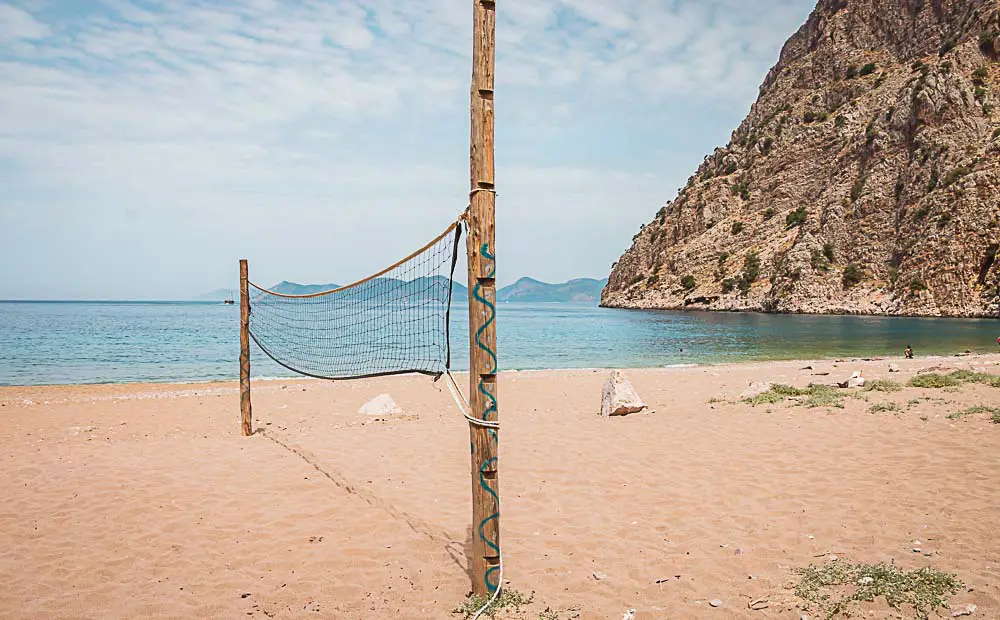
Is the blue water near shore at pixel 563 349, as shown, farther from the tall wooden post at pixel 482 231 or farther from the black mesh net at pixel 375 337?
the tall wooden post at pixel 482 231

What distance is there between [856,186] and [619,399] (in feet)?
A: 213

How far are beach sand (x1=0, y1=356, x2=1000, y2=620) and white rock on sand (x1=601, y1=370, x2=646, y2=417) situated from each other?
11.3 inches

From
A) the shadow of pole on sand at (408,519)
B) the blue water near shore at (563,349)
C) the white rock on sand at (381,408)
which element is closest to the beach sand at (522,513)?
the shadow of pole on sand at (408,519)

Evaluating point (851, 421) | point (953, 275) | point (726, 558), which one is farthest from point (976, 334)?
point (726, 558)

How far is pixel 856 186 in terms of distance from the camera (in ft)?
211

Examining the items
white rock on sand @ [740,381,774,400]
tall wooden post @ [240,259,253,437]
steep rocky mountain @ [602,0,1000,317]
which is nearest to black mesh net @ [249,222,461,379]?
tall wooden post @ [240,259,253,437]

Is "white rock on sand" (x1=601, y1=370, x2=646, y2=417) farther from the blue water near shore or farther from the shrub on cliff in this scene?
the shrub on cliff

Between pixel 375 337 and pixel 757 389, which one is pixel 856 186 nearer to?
pixel 375 337

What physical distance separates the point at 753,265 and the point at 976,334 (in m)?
36.7

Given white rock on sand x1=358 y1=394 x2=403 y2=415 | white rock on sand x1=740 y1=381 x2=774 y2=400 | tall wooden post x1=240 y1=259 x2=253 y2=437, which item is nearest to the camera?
tall wooden post x1=240 y1=259 x2=253 y2=437

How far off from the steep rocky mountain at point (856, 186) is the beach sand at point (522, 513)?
174 feet

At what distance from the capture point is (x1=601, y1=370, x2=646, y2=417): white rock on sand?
409 inches

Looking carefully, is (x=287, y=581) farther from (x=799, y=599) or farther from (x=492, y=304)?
(x=799, y=599)

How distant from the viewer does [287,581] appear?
14.6ft
